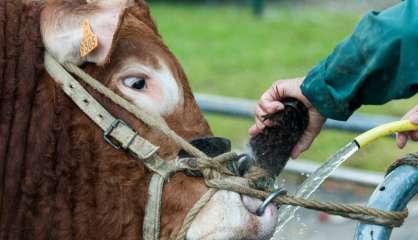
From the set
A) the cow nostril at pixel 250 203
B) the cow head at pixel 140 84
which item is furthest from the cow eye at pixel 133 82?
the cow nostril at pixel 250 203

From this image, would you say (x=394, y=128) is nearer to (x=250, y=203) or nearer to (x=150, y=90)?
(x=250, y=203)

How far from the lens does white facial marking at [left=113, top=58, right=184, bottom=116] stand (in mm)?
3178

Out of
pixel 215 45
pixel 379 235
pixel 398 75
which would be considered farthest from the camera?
pixel 215 45

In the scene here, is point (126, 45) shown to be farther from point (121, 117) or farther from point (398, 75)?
point (398, 75)

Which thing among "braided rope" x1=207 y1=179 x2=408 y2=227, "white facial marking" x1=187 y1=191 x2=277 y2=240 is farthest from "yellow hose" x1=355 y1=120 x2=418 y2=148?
"white facial marking" x1=187 y1=191 x2=277 y2=240

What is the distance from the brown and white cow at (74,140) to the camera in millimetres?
3129

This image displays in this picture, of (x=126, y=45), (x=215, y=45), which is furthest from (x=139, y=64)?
(x=215, y=45)

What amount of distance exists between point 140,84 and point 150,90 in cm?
4

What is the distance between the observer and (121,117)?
3158 mm

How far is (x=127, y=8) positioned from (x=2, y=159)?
715 mm

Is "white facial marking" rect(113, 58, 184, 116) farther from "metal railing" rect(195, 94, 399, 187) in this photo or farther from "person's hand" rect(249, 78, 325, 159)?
"metal railing" rect(195, 94, 399, 187)

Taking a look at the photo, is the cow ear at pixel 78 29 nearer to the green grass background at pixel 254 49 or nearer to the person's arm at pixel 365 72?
the person's arm at pixel 365 72

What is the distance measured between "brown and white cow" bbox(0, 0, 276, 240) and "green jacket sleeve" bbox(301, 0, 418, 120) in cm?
45

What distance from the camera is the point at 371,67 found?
2.95 metres
